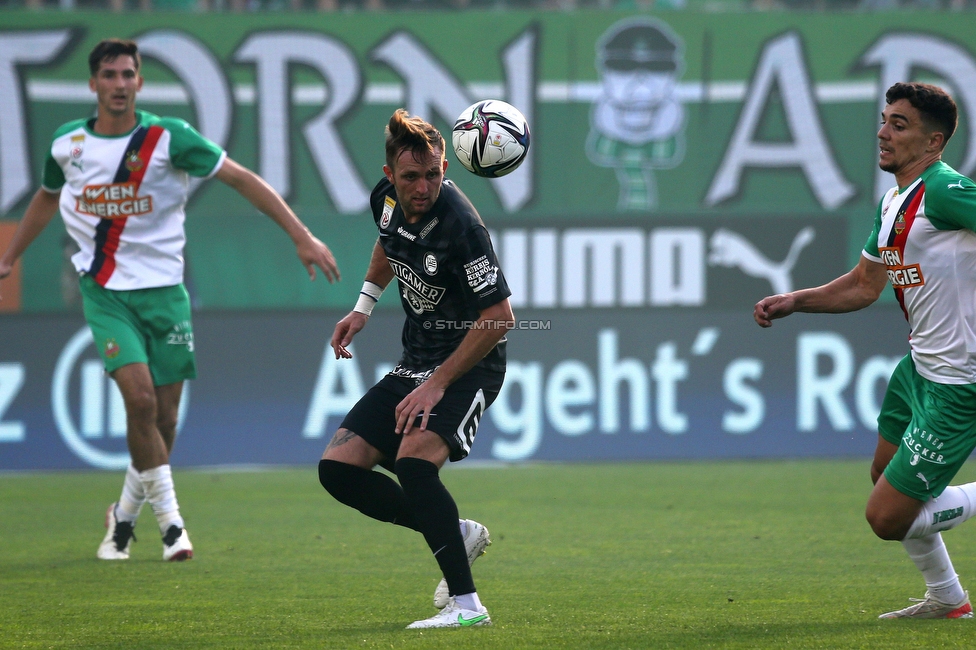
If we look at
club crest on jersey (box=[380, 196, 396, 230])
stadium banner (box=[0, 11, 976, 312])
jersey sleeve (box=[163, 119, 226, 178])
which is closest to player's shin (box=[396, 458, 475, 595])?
club crest on jersey (box=[380, 196, 396, 230])

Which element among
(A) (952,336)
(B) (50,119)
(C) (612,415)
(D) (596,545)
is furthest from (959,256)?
(B) (50,119)

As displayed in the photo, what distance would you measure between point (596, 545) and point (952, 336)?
282 centimetres

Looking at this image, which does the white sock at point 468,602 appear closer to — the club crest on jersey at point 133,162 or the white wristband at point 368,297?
the white wristband at point 368,297

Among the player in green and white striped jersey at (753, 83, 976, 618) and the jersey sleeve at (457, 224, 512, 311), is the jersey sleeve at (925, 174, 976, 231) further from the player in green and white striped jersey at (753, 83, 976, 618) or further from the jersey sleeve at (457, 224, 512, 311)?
the jersey sleeve at (457, 224, 512, 311)

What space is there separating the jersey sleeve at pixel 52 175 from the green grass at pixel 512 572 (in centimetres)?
215

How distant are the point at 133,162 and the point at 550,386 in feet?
19.0

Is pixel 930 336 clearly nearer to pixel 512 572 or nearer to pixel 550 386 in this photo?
pixel 512 572

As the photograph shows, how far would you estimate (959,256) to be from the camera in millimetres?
4961

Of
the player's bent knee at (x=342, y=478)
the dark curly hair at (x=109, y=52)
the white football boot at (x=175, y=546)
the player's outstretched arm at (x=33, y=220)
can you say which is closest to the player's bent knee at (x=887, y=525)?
the player's bent knee at (x=342, y=478)

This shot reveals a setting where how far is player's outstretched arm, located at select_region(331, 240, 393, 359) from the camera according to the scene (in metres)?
5.57

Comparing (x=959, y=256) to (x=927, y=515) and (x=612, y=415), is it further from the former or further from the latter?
(x=612, y=415)

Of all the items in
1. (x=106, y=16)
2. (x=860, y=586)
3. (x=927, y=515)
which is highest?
(x=106, y=16)

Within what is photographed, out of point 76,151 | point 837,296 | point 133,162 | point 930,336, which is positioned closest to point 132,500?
point 133,162

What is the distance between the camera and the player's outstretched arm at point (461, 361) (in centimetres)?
485
